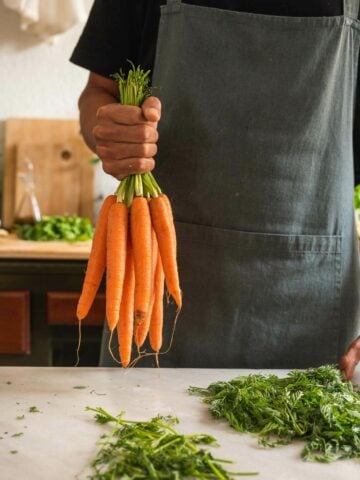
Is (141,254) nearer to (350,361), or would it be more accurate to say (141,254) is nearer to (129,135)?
(129,135)

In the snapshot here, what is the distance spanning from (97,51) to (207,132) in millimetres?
361

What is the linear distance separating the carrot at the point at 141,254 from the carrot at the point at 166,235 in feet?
0.06

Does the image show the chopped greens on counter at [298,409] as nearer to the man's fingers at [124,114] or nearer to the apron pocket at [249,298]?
the apron pocket at [249,298]

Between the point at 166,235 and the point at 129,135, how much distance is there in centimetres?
19

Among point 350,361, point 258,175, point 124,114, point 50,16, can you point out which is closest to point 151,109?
point 124,114

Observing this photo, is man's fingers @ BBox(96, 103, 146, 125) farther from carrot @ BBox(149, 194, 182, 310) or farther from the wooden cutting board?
the wooden cutting board

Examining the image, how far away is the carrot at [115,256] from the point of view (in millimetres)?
1363

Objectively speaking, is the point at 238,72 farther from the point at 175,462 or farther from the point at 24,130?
the point at 24,130

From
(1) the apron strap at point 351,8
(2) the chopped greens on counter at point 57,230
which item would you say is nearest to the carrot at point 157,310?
(1) the apron strap at point 351,8

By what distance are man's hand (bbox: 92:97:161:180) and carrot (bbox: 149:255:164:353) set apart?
0.64ft

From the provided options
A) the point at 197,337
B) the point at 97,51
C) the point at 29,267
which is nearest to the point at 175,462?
the point at 197,337

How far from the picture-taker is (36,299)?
9.02 feet

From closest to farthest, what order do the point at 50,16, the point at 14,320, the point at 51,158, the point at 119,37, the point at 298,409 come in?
the point at 298,409, the point at 119,37, the point at 14,320, the point at 50,16, the point at 51,158

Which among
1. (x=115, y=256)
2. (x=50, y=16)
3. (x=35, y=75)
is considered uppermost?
(x=50, y=16)
